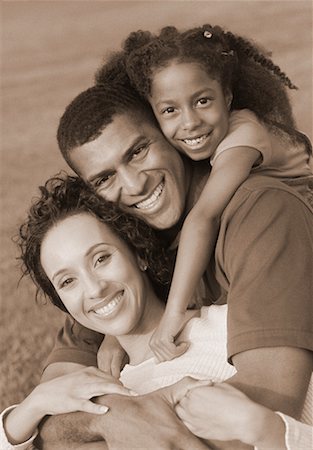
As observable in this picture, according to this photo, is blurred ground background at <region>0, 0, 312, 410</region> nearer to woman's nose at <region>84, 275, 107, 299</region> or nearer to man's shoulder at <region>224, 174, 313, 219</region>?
woman's nose at <region>84, 275, 107, 299</region>

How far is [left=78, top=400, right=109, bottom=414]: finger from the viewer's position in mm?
1113

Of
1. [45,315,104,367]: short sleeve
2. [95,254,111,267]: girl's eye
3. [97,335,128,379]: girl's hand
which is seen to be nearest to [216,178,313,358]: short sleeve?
[95,254,111,267]: girl's eye

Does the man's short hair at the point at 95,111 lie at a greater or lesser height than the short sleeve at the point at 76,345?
greater

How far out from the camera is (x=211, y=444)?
3.46 ft

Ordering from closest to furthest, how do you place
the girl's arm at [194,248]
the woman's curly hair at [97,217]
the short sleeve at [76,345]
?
the girl's arm at [194,248]
the woman's curly hair at [97,217]
the short sleeve at [76,345]

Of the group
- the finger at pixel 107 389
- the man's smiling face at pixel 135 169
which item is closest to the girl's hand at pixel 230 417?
the finger at pixel 107 389

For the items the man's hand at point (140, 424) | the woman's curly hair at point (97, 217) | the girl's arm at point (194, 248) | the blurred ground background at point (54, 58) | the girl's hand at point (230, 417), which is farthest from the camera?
the blurred ground background at point (54, 58)

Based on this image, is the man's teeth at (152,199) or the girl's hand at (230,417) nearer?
the girl's hand at (230,417)

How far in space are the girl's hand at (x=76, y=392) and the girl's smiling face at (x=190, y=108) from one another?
1.21 feet

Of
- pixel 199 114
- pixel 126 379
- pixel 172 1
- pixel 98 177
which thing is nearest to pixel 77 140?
pixel 98 177

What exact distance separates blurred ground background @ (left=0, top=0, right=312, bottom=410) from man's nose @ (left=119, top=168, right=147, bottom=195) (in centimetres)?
81

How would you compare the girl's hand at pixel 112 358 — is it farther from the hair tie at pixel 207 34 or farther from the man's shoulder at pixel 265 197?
the hair tie at pixel 207 34

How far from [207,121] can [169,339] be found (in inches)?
13.1

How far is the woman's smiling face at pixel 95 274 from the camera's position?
47.7 inches
